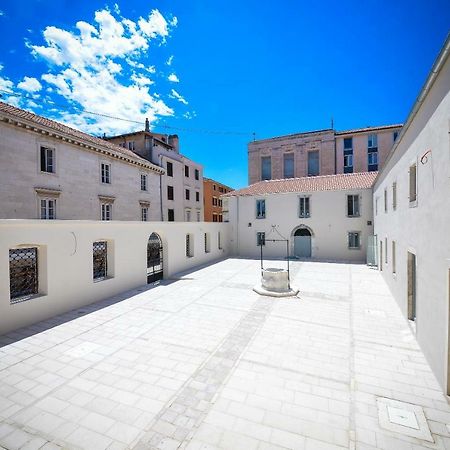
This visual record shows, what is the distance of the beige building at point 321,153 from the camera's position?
31859mm

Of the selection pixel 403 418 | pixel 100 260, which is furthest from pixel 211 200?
pixel 403 418

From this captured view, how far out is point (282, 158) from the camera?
36.7 m

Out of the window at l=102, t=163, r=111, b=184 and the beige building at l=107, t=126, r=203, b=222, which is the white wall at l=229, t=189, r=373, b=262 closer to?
the beige building at l=107, t=126, r=203, b=222

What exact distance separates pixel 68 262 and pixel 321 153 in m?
33.2

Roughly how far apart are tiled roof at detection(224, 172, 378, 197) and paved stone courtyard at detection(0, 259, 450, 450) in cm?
1421

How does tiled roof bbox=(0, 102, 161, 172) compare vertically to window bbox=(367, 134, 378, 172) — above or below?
below

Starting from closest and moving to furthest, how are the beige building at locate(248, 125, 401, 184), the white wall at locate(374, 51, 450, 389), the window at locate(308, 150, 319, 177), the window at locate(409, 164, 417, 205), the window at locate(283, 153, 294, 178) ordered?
the white wall at locate(374, 51, 450, 389)
the window at locate(409, 164, 417, 205)
the beige building at locate(248, 125, 401, 184)
the window at locate(308, 150, 319, 177)
the window at locate(283, 153, 294, 178)

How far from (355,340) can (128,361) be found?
5.94 meters

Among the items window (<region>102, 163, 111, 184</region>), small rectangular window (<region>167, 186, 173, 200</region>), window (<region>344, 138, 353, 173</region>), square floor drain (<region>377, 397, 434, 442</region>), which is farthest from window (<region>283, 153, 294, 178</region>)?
square floor drain (<region>377, 397, 434, 442</region>)

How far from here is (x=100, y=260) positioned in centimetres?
1195

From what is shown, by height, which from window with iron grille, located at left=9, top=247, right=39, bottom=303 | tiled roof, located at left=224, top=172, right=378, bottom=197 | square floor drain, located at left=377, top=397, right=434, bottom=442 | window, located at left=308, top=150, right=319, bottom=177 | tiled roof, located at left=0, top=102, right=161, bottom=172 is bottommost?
square floor drain, located at left=377, top=397, right=434, bottom=442

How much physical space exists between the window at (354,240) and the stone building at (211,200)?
2421cm

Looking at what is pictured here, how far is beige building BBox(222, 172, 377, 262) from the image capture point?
2070 cm

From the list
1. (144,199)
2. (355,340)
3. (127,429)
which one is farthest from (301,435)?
(144,199)
